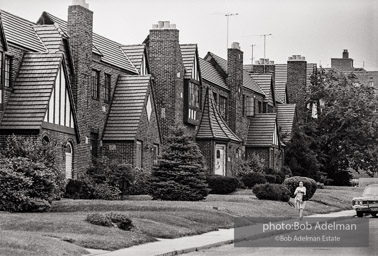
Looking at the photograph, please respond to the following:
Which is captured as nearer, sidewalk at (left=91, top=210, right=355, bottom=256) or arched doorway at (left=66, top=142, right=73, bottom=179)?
sidewalk at (left=91, top=210, right=355, bottom=256)

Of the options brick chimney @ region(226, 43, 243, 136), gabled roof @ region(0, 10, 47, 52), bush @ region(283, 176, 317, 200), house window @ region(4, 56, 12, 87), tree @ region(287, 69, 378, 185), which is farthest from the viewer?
tree @ region(287, 69, 378, 185)

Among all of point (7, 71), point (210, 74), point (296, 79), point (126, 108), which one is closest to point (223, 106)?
point (210, 74)

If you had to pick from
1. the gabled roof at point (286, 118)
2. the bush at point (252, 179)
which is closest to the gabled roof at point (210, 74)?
the bush at point (252, 179)

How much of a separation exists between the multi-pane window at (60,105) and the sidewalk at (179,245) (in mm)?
10273

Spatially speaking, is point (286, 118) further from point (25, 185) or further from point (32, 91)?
point (25, 185)

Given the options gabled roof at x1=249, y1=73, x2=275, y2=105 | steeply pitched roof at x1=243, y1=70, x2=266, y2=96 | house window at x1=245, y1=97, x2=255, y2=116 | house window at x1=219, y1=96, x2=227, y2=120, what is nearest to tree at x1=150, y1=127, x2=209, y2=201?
house window at x1=219, y1=96, x2=227, y2=120

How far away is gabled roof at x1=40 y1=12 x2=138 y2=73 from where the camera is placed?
138ft

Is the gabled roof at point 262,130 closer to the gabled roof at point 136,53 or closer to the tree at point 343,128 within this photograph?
the tree at point 343,128

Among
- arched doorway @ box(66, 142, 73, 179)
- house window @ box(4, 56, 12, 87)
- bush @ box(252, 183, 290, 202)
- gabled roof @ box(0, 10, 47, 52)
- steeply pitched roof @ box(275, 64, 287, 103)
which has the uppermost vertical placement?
steeply pitched roof @ box(275, 64, 287, 103)

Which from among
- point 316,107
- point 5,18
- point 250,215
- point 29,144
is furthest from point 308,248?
point 316,107

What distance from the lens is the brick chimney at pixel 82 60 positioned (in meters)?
38.6

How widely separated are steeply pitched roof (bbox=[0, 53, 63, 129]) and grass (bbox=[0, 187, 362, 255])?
4.05 m

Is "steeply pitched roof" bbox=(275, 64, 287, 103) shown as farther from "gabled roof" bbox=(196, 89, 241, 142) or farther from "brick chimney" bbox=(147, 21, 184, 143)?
"brick chimney" bbox=(147, 21, 184, 143)

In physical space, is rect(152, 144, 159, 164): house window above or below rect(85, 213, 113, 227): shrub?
above
